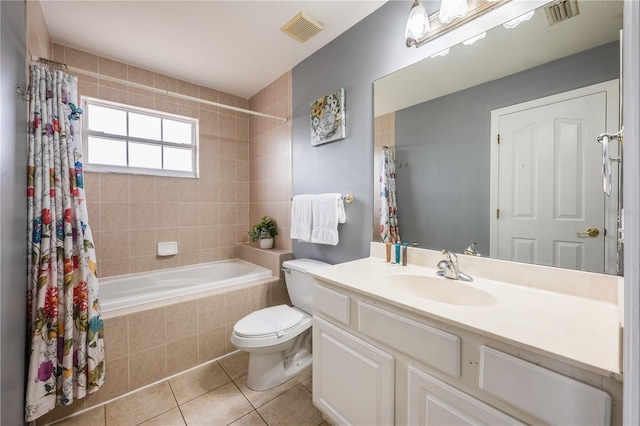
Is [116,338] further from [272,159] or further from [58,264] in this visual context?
[272,159]

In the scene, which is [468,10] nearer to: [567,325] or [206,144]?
[567,325]

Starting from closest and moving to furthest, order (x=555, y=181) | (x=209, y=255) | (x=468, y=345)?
(x=468, y=345) → (x=555, y=181) → (x=209, y=255)

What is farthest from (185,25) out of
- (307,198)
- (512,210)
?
(512,210)

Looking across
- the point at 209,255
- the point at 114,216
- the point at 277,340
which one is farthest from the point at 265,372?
the point at 114,216

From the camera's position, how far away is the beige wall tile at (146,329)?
1645mm

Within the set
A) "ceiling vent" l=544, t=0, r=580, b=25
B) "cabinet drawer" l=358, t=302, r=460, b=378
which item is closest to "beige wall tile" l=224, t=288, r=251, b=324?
"cabinet drawer" l=358, t=302, r=460, b=378

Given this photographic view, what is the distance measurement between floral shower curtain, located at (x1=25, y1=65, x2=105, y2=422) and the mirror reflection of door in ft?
7.11

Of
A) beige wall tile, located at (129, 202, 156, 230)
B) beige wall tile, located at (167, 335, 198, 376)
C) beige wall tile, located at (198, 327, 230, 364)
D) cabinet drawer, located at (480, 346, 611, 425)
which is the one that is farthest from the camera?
beige wall tile, located at (129, 202, 156, 230)

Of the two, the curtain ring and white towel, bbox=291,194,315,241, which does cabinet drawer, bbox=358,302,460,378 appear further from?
the curtain ring

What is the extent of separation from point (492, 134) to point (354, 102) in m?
0.94

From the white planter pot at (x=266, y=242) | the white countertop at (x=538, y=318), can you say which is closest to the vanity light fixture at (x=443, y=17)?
the white countertop at (x=538, y=318)

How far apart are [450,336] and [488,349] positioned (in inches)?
4.0

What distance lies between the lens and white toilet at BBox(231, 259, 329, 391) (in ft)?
5.05

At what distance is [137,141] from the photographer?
248 centimetres
